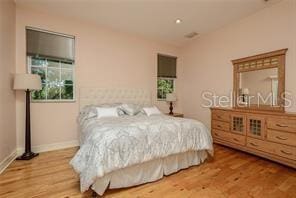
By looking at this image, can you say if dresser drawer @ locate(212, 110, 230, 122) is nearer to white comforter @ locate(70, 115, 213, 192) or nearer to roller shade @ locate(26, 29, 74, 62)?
white comforter @ locate(70, 115, 213, 192)

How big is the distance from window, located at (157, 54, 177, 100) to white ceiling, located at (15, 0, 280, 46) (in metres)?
1.04

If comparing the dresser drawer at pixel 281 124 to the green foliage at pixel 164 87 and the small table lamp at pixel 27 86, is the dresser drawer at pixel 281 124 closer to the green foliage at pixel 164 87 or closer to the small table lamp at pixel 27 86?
the green foliage at pixel 164 87

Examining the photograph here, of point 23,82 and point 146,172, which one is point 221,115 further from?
point 23,82

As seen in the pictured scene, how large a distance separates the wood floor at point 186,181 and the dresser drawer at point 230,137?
0.39 m

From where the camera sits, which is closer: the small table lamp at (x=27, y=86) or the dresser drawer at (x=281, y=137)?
the dresser drawer at (x=281, y=137)

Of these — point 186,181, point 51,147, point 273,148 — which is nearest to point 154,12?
point 186,181

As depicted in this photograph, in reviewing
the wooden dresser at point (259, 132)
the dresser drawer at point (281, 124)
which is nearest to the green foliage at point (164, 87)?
the wooden dresser at point (259, 132)

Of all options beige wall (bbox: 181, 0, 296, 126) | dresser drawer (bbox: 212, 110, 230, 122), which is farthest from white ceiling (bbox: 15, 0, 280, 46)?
dresser drawer (bbox: 212, 110, 230, 122)

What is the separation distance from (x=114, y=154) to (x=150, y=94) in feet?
9.53

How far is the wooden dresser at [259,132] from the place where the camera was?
250 centimetres

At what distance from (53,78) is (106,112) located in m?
1.37

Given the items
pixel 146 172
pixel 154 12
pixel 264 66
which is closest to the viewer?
pixel 146 172

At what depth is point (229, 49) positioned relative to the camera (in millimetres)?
3822

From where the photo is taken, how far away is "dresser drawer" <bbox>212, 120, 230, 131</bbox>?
343 cm
